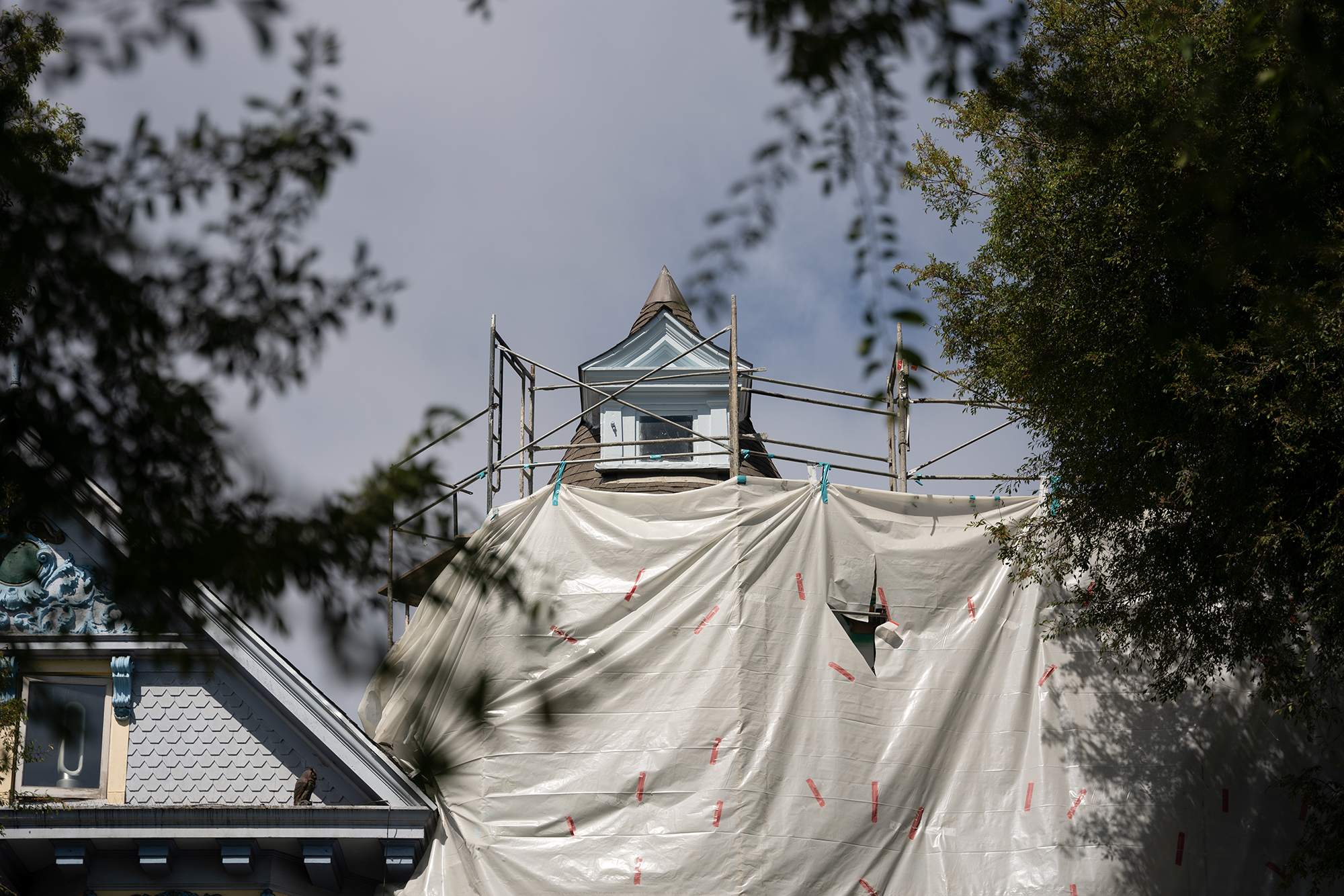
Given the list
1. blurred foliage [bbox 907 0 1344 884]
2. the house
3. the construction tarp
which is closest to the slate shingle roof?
the construction tarp

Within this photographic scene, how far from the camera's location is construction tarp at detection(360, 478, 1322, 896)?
A: 470 inches

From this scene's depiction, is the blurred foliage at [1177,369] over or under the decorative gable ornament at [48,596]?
over

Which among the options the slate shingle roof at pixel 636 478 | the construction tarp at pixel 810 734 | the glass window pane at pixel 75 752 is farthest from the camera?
the slate shingle roof at pixel 636 478

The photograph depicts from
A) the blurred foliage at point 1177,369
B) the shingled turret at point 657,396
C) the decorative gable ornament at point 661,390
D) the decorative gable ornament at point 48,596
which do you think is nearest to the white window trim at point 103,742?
the decorative gable ornament at point 48,596

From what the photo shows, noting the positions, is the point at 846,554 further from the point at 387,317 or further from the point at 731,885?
the point at 387,317

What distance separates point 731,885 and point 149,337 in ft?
28.7

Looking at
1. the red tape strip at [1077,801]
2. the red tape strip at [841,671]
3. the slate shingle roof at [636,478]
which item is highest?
the slate shingle roof at [636,478]

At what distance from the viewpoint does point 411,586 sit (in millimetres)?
14336

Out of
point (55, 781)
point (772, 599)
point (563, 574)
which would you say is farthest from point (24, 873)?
point (772, 599)

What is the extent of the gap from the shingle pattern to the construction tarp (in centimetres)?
125

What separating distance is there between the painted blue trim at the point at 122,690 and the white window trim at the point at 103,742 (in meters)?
0.14

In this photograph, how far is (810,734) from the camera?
486 inches

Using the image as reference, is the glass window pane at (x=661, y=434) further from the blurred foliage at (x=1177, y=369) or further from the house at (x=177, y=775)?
the house at (x=177, y=775)

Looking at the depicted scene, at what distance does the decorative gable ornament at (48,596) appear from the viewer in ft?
40.3
